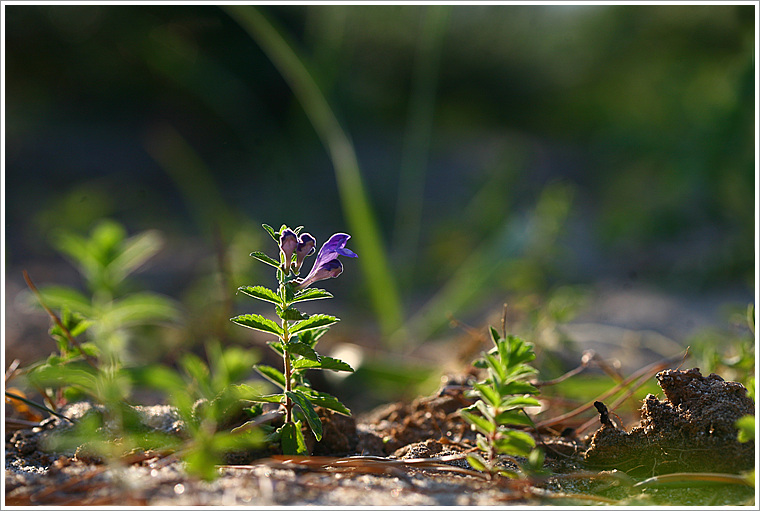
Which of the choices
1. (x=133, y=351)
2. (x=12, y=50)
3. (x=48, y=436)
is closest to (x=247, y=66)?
(x=12, y=50)

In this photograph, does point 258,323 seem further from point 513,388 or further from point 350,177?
point 350,177

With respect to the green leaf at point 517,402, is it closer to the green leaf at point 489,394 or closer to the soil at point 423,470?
the green leaf at point 489,394

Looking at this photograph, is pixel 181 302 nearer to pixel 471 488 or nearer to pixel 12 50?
pixel 471 488

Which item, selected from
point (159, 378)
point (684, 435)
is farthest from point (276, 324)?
point (684, 435)

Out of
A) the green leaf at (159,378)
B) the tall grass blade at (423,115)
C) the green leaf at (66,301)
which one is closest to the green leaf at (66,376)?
the green leaf at (159,378)

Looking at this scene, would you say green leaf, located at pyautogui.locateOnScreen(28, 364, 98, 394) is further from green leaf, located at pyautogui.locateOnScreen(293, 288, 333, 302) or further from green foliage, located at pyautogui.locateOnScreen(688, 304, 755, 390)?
green foliage, located at pyautogui.locateOnScreen(688, 304, 755, 390)

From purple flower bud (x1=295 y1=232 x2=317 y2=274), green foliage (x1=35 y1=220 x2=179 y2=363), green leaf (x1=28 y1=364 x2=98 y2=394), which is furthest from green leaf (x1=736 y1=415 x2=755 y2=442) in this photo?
green foliage (x1=35 y1=220 x2=179 y2=363)
